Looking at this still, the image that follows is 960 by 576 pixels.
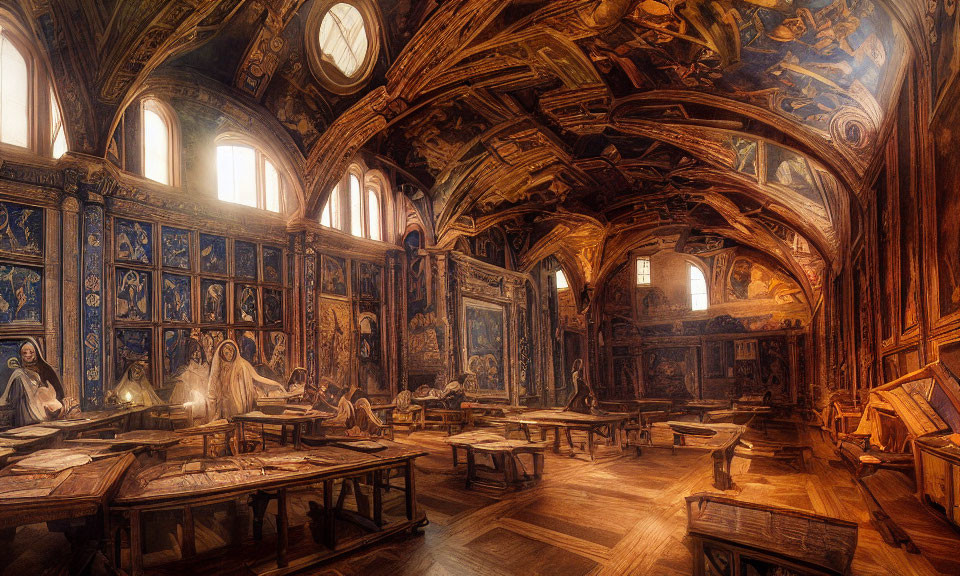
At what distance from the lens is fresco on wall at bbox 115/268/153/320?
9.03 m

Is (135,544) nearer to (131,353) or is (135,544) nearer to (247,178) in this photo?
(131,353)

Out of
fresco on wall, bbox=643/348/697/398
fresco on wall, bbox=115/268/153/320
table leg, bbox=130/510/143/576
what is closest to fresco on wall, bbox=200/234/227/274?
fresco on wall, bbox=115/268/153/320

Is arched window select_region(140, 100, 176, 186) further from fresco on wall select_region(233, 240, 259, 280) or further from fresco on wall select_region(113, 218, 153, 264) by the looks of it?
fresco on wall select_region(233, 240, 259, 280)

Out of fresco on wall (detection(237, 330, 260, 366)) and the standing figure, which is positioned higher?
fresco on wall (detection(237, 330, 260, 366))

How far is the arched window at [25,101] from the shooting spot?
7.86 meters

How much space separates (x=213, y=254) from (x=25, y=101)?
381 centimetres

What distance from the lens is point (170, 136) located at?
10000mm

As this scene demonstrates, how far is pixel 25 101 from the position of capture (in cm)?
812

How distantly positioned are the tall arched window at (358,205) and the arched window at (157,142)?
3.43 m

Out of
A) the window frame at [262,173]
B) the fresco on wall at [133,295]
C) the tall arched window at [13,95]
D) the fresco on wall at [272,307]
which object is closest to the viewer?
the tall arched window at [13,95]

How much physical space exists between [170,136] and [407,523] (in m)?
9.08

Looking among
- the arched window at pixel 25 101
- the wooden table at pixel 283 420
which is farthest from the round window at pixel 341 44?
the wooden table at pixel 283 420

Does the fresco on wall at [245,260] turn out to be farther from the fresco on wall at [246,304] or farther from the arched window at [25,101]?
the arched window at [25,101]

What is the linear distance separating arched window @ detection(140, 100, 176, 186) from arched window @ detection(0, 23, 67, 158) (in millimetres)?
1359
